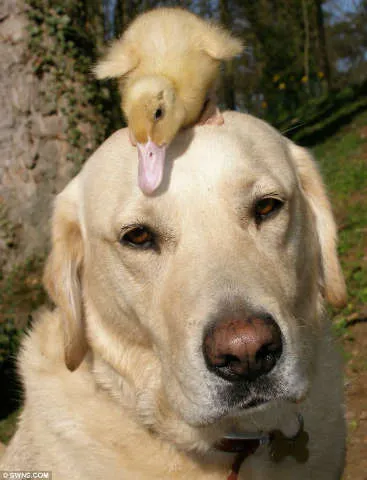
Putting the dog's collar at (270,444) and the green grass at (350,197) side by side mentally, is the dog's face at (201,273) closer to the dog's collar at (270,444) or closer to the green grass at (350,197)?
the dog's collar at (270,444)

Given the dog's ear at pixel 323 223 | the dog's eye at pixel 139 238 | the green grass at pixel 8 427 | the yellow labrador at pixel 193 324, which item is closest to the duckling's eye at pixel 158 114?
the yellow labrador at pixel 193 324

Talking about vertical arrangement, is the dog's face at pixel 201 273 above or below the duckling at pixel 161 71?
below

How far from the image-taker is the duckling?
230 cm

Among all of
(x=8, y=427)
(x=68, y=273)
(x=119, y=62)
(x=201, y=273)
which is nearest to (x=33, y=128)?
(x=8, y=427)

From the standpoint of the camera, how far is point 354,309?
5.24 m

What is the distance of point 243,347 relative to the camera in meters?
2.01

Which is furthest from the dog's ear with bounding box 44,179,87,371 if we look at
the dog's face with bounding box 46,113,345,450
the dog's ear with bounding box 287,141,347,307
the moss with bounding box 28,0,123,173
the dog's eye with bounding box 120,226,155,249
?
the moss with bounding box 28,0,123,173

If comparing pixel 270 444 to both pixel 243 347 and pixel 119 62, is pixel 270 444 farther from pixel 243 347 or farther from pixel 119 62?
pixel 119 62

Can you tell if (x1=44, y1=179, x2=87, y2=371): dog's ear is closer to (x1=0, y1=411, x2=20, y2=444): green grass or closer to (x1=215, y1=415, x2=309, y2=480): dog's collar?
(x1=215, y1=415, x2=309, y2=480): dog's collar

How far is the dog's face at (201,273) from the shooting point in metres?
2.15

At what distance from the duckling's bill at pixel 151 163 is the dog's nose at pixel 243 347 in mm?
647

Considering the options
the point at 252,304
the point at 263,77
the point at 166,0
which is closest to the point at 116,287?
the point at 252,304

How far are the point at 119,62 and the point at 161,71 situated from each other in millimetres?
192

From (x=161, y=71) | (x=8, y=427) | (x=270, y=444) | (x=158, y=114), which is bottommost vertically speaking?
(x=8, y=427)
